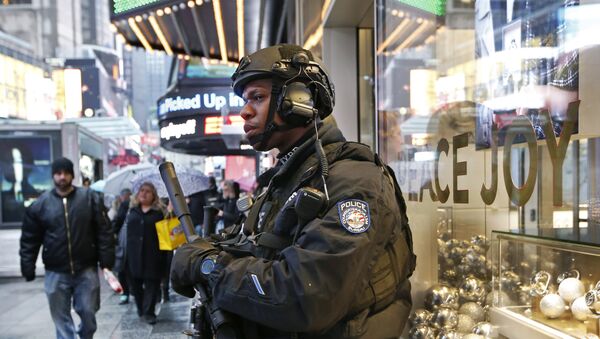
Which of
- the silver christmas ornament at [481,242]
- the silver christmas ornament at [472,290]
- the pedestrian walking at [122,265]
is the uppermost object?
the silver christmas ornament at [481,242]

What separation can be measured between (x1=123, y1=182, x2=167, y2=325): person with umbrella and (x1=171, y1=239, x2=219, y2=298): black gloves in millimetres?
4883

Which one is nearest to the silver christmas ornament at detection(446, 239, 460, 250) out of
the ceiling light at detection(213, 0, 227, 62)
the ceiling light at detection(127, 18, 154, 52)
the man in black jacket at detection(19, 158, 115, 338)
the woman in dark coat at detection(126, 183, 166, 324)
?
the man in black jacket at detection(19, 158, 115, 338)

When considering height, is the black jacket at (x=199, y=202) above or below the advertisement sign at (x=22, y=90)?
below

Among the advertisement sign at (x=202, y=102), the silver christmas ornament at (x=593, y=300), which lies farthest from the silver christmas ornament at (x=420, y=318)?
the advertisement sign at (x=202, y=102)

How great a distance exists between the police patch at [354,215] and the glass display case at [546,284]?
29.0 inches

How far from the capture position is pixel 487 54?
2318 millimetres

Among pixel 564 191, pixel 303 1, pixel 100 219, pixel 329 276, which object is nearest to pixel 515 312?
pixel 564 191

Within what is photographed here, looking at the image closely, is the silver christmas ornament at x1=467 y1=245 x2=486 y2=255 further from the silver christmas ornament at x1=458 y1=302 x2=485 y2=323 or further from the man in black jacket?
the man in black jacket

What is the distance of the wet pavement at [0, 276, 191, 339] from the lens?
5.87 metres

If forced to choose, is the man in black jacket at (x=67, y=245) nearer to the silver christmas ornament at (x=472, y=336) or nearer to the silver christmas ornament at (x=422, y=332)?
the silver christmas ornament at (x=422, y=332)

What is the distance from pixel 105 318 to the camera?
21.4ft

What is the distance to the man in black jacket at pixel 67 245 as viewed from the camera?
4.41m

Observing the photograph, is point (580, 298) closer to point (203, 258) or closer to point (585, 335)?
point (585, 335)

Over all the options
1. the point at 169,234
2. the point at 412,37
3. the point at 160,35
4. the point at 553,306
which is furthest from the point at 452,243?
the point at 160,35
